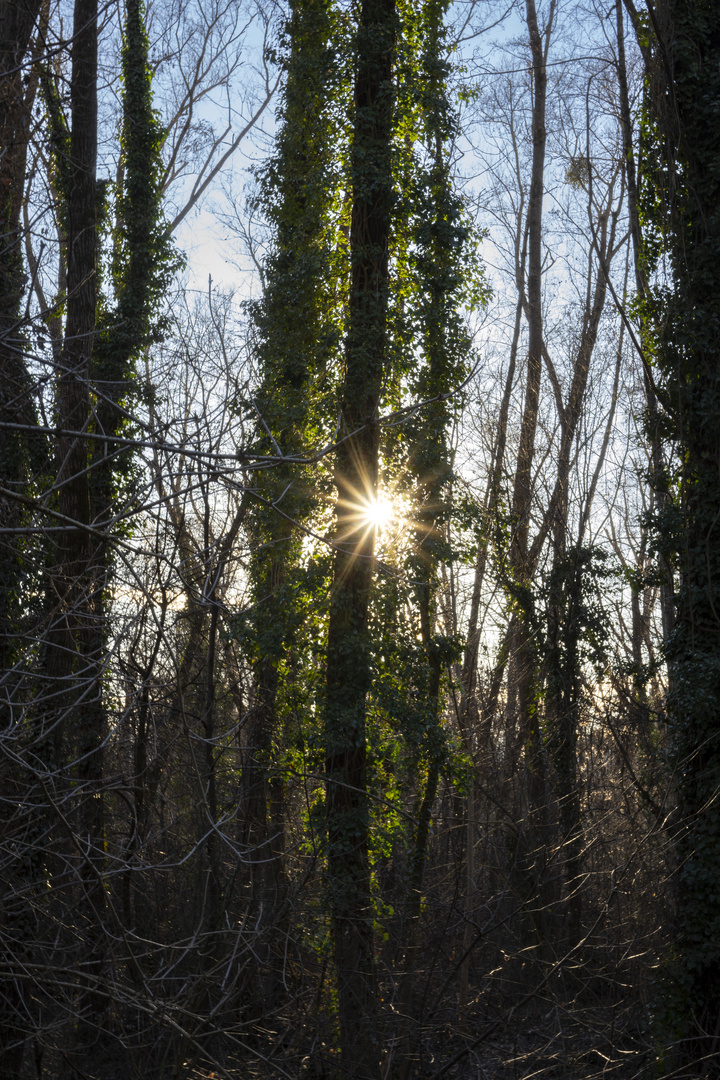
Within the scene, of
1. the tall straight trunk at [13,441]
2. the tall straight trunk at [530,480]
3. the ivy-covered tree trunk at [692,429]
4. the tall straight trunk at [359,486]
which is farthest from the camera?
the tall straight trunk at [530,480]

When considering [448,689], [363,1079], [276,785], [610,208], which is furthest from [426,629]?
[610,208]

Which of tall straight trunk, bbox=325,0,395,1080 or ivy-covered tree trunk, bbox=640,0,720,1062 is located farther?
tall straight trunk, bbox=325,0,395,1080

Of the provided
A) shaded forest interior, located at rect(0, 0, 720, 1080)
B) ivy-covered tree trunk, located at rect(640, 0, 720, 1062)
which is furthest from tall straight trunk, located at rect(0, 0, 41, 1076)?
ivy-covered tree trunk, located at rect(640, 0, 720, 1062)

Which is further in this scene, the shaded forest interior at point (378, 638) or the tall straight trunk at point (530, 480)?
the tall straight trunk at point (530, 480)

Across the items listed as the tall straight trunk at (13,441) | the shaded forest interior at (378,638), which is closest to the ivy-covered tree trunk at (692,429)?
the shaded forest interior at (378,638)

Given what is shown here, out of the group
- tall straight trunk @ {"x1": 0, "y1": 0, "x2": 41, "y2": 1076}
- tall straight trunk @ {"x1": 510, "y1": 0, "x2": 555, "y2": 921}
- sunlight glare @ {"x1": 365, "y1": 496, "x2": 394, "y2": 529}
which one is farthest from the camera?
tall straight trunk @ {"x1": 510, "y1": 0, "x2": 555, "y2": 921}

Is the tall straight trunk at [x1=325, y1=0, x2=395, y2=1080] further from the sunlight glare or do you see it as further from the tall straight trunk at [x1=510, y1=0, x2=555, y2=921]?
the tall straight trunk at [x1=510, y1=0, x2=555, y2=921]

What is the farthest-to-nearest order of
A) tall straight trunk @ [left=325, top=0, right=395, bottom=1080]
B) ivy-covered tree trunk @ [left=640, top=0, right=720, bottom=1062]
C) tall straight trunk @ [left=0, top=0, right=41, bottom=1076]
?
tall straight trunk @ [left=325, top=0, right=395, bottom=1080] → ivy-covered tree trunk @ [left=640, top=0, right=720, bottom=1062] → tall straight trunk @ [left=0, top=0, right=41, bottom=1076]

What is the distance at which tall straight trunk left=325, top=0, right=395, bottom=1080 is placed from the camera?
11000 millimetres

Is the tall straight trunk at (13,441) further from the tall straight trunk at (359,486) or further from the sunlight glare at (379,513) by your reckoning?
the sunlight glare at (379,513)

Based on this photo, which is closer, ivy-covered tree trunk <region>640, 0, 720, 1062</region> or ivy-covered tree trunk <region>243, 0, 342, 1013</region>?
ivy-covered tree trunk <region>640, 0, 720, 1062</region>

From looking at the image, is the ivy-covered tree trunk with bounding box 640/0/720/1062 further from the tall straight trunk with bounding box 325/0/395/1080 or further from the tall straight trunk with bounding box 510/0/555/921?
the tall straight trunk with bounding box 325/0/395/1080

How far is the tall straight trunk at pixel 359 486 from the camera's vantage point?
11.0 metres

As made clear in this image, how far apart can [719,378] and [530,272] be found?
424 inches
